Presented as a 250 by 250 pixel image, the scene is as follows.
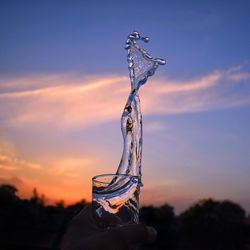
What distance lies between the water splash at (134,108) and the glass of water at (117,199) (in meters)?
0.08

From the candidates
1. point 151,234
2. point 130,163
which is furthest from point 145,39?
point 151,234

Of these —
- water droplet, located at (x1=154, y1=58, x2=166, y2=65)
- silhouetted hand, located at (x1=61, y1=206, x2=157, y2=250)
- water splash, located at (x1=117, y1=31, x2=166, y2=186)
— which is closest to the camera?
silhouetted hand, located at (x1=61, y1=206, x2=157, y2=250)

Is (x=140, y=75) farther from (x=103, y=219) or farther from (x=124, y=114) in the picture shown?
(x=103, y=219)

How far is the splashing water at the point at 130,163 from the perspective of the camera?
1662mm

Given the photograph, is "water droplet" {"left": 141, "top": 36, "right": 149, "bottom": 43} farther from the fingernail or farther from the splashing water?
the fingernail

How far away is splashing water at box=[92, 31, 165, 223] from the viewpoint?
5.45ft

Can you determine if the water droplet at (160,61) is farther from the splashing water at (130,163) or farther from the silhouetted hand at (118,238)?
the silhouetted hand at (118,238)

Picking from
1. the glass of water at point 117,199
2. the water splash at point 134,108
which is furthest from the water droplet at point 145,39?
the glass of water at point 117,199

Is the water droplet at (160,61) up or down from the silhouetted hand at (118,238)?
up

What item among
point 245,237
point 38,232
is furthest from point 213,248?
point 38,232

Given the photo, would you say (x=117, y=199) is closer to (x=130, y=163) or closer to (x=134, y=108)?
(x=130, y=163)

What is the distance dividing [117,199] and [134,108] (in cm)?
55

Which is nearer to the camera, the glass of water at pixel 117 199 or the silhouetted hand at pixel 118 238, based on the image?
the silhouetted hand at pixel 118 238

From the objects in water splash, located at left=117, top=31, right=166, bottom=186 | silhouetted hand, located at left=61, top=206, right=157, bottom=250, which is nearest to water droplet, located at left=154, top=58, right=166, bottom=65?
water splash, located at left=117, top=31, right=166, bottom=186
